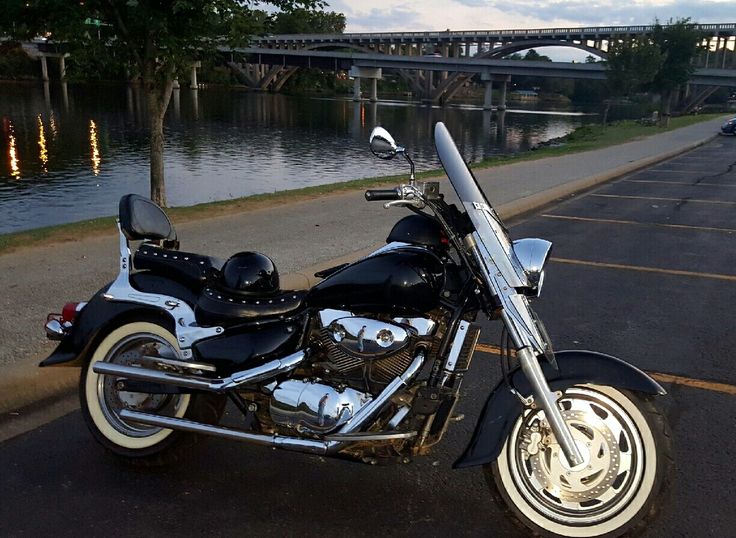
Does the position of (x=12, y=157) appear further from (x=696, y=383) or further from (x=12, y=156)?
(x=696, y=383)

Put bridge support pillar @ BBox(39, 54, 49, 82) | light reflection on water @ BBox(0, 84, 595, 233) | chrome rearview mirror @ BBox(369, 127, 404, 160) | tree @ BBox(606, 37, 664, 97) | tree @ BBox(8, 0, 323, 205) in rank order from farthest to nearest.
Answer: bridge support pillar @ BBox(39, 54, 49, 82)
tree @ BBox(606, 37, 664, 97)
light reflection on water @ BBox(0, 84, 595, 233)
tree @ BBox(8, 0, 323, 205)
chrome rearview mirror @ BBox(369, 127, 404, 160)

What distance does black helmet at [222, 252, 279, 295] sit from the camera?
3.26 meters

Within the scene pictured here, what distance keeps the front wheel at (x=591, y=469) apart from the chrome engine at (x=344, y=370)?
0.60 m

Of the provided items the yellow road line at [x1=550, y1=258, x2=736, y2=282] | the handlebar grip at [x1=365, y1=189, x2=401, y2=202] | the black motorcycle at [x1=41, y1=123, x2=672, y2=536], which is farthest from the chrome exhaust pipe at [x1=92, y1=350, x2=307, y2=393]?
the yellow road line at [x1=550, y1=258, x2=736, y2=282]

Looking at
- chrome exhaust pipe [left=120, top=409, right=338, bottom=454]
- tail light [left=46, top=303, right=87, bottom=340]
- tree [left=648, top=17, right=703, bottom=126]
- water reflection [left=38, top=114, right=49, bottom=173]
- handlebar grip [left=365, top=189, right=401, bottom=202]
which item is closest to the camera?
handlebar grip [left=365, top=189, right=401, bottom=202]

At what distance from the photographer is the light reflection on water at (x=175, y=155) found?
17.9 meters

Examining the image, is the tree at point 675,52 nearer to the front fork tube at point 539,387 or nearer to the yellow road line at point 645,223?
the yellow road line at point 645,223

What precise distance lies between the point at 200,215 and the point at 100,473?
679cm

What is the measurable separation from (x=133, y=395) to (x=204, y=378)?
60 cm

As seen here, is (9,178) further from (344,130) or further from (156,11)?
(344,130)

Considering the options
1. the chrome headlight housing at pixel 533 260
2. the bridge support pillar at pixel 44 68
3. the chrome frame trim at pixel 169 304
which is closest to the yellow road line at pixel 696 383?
the chrome headlight housing at pixel 533 260

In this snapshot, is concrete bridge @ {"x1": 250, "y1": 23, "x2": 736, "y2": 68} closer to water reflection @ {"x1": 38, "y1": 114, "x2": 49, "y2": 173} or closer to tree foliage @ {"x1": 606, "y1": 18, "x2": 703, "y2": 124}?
tree foliage @ {"x1": 606, "y1": 18, "x2": 703, "y2": 124}

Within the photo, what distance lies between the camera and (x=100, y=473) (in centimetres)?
350

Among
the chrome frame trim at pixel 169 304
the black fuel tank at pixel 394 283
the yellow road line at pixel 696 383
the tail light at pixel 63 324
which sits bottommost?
the yellow road line at pixel 696 383
